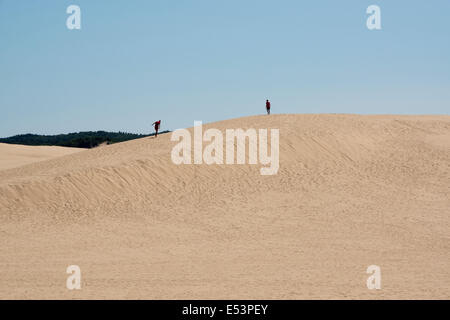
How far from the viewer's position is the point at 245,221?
50.9 feet

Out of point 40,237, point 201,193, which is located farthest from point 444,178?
point 40,237

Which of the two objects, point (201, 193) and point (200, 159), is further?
point (200, 159)

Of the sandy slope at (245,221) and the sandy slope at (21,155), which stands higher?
the sandy slope at (21,155)

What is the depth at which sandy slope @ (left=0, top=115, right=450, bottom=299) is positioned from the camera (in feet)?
31.7

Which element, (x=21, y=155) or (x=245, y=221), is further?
(x=21, y=155)

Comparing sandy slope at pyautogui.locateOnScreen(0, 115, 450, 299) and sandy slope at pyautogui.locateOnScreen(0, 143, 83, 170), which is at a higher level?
sandy slope at pyautogui.locateOnScreen(0, 143, 83, 170)

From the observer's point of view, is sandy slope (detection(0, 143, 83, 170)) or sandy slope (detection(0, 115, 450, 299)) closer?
sandy slope (detection(0, 115, 450, 299))

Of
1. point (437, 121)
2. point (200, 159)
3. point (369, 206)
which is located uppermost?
point (437, 121)

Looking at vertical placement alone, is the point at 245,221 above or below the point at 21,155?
below

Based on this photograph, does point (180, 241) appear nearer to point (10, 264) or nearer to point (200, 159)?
point (10, 264)

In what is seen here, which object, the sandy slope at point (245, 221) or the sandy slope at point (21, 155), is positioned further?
the sandy slope at point (21, 155)

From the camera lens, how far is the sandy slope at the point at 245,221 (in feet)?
31.7
